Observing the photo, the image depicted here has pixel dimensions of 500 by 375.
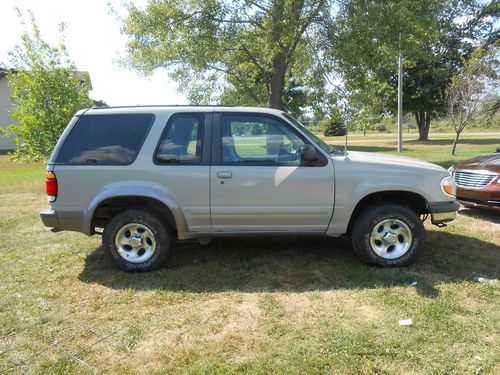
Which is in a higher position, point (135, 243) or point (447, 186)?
point (447, 186)

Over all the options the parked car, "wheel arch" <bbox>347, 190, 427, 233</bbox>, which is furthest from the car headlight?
the parked car

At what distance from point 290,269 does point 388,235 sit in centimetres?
118

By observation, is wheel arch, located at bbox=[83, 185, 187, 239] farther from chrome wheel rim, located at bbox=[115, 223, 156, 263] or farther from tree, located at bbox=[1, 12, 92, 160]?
tree, located at bbox=[1, 12, 92, 160]

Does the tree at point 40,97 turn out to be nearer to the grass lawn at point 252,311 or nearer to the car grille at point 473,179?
the grass lawn at point 252,311

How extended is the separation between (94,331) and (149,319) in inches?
18.2

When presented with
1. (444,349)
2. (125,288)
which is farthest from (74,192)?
(444,349)

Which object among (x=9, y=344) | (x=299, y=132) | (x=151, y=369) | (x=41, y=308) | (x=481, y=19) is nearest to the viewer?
(x=151, y=369)

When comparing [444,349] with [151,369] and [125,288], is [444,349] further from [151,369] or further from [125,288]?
[125,288]

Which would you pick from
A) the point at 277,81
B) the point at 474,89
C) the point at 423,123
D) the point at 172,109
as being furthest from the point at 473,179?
the point at 423,123

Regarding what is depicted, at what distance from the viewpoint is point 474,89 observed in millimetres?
19781

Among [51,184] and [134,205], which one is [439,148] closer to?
[134,205]

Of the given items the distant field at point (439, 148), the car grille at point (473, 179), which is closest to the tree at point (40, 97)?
the car grille at point (473, 179)

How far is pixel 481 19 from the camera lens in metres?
36.2

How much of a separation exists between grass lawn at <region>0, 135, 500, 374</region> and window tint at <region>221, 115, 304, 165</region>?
128 centimetres
